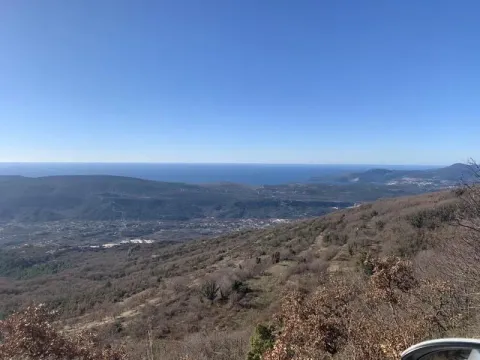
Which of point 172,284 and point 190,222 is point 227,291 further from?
point 190,222

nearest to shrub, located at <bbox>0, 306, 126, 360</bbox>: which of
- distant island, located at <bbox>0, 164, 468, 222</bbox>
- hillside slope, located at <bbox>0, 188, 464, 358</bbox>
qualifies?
hillside slope, located at <bbox>0, 188, 464, 358</bbox>

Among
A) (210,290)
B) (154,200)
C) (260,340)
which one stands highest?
(260,340)

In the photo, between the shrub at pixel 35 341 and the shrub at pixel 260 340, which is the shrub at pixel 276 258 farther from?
the shrub at pixel 35 341

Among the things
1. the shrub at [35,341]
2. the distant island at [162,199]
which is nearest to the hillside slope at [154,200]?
the distant island at [162,199]

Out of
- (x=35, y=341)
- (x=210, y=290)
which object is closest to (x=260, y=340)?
(x=35, y=341)

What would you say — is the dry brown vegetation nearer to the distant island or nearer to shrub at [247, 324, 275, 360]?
shrub at [247, 324, 275, 360]

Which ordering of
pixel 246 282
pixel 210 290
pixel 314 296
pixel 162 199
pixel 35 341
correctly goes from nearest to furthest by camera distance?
pixel 35 341 < pixel 314 296 < pixel 210 290 < pixel 246 282 < pixel 162 199

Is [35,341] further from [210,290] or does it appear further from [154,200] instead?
[154,200]

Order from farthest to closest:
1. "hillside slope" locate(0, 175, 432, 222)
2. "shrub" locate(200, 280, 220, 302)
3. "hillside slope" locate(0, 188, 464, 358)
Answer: "hillside slope" locate(0, 175, 432, 222) → "shrub" locate(200, 280, 220, 302) → "hillside slope" locate(0, 188, 464, 358)

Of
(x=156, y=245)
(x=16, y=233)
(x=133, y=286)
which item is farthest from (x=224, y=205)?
(x=133, y=286)
